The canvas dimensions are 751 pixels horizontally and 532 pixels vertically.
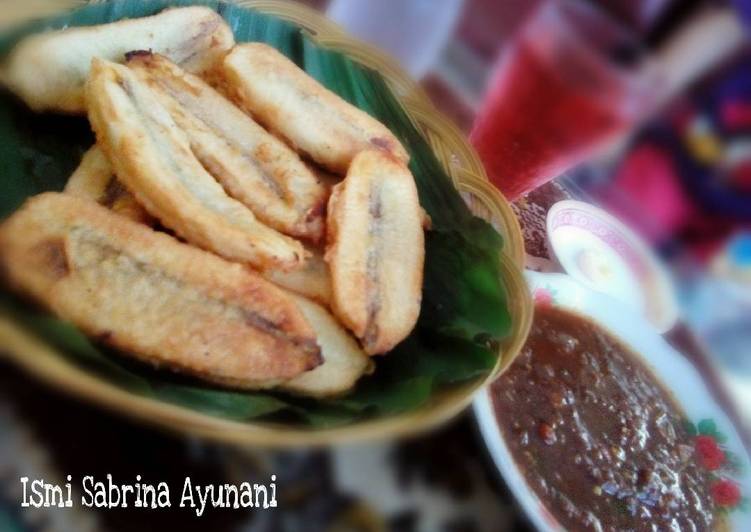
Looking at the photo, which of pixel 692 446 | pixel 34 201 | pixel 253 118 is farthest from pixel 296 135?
pixel 692 446

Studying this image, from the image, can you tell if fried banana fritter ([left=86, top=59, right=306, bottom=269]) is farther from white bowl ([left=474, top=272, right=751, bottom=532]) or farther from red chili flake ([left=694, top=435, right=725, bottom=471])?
red chili flake ([left=694, top=435, right=725, bottom=471])

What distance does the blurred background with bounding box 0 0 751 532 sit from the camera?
0.38m

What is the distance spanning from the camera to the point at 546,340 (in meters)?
0.83

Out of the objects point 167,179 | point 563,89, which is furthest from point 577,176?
point 167,179

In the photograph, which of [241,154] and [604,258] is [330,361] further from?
[604,258]

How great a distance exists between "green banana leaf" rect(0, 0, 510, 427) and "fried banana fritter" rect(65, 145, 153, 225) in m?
0.03

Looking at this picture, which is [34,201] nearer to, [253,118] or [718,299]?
[253,118]

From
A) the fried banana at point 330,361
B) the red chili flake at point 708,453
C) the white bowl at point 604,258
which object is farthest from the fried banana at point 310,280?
the red chili flake at point 708,453

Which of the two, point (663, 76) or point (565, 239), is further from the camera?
point (565, 239)

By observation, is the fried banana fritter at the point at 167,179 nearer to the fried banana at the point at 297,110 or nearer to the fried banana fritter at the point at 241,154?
the fried banana fritter at the point at 241,154

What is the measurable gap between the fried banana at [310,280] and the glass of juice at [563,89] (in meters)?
0.25

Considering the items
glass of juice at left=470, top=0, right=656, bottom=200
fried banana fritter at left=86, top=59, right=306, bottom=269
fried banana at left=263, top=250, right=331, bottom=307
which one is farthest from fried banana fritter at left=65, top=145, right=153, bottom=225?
glass of juice at left=470, top=0, right=656, bottom=200

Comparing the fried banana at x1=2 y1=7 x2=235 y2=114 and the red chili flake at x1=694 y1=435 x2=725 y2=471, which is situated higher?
the fried banana at x1=2 y1=7 x2=235 y2=114

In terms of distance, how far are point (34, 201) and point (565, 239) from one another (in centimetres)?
68
